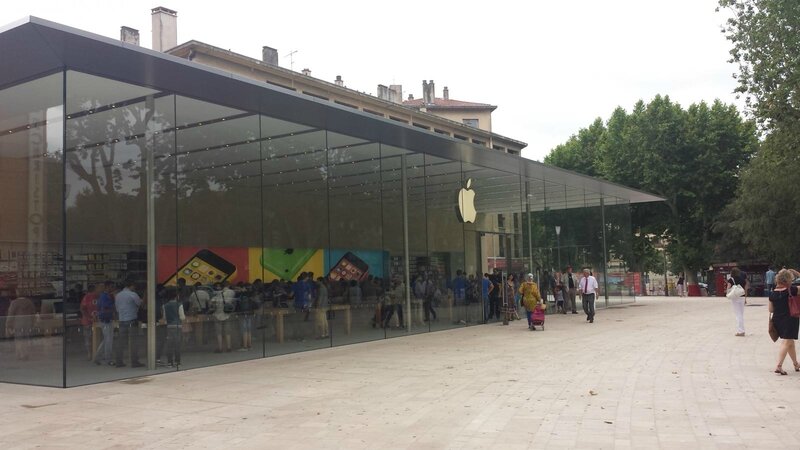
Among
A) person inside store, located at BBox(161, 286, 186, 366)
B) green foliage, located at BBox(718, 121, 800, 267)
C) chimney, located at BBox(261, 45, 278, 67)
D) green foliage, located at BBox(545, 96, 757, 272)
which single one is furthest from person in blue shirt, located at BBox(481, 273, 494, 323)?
chimney, located at BBox(261, 45, 278, 67)

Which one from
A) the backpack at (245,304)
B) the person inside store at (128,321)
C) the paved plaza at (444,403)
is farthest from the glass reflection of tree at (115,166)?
the paved plaza at (444,403)

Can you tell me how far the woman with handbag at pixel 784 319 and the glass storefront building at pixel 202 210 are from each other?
30.4ft

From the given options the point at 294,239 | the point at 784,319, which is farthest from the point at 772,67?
the point at 294,239

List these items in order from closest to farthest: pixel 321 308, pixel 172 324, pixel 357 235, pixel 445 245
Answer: pixel 172 324, pixel 321 308, pixel 357 235, pixel 445 245

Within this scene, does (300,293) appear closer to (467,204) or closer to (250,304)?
(250,304)

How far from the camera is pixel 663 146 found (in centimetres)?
4181

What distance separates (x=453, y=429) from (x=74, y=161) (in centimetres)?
834

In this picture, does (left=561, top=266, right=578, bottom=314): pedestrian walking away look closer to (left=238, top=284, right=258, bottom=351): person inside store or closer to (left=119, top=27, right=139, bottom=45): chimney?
(left=238, top=284, right=258, bottom=351): person inside store

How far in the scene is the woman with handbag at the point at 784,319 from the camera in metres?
9.53

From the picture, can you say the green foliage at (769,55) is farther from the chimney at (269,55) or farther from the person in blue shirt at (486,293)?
the chimney at (269,55)

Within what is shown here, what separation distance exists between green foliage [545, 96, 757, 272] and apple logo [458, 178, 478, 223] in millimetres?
22317

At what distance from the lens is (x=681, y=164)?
41844mm

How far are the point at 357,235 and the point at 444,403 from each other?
9.68 m

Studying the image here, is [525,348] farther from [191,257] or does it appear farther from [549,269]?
[549,269]
